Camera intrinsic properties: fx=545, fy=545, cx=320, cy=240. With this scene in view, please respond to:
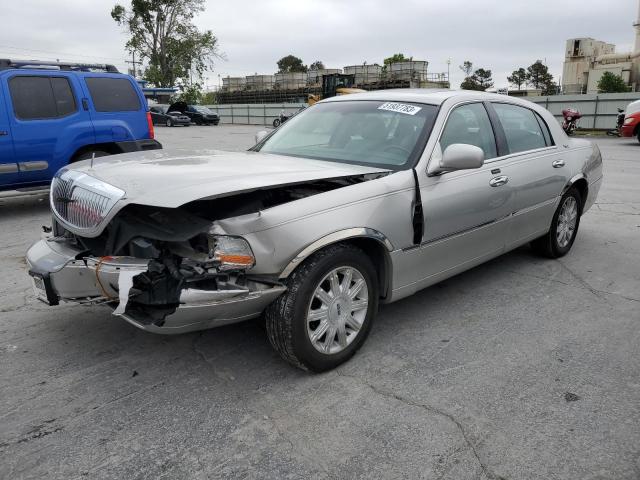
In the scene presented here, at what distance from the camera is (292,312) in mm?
2869

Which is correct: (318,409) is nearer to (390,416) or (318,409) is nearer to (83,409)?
(390,416)

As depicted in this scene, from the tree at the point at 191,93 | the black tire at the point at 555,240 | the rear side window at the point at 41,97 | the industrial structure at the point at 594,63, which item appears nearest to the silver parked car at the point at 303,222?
the black tire at the point at 555,240

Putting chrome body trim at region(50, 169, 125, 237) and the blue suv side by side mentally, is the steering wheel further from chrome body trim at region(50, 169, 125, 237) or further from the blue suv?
the blue suv

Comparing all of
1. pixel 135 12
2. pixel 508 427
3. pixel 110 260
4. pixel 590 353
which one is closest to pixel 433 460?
pixel 508 427

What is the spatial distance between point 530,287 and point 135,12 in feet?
211

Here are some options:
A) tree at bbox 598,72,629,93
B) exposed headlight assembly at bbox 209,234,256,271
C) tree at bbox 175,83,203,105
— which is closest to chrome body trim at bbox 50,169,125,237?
exposed headlight assembly at bbox 209,234,256,271

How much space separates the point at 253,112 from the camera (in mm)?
44875

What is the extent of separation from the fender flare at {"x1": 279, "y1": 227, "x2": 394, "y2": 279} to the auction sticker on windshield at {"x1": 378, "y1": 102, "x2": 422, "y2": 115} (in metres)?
1.21

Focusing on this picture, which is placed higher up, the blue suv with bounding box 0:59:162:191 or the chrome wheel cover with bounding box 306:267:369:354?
the blue suv with bounding box 0:59:162:191

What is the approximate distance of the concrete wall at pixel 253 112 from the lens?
4174cm

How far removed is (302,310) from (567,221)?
144 inches

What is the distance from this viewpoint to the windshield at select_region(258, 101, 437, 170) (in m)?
3.77

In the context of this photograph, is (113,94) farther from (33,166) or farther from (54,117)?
(33,166)

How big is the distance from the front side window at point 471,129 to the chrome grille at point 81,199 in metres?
2.22
